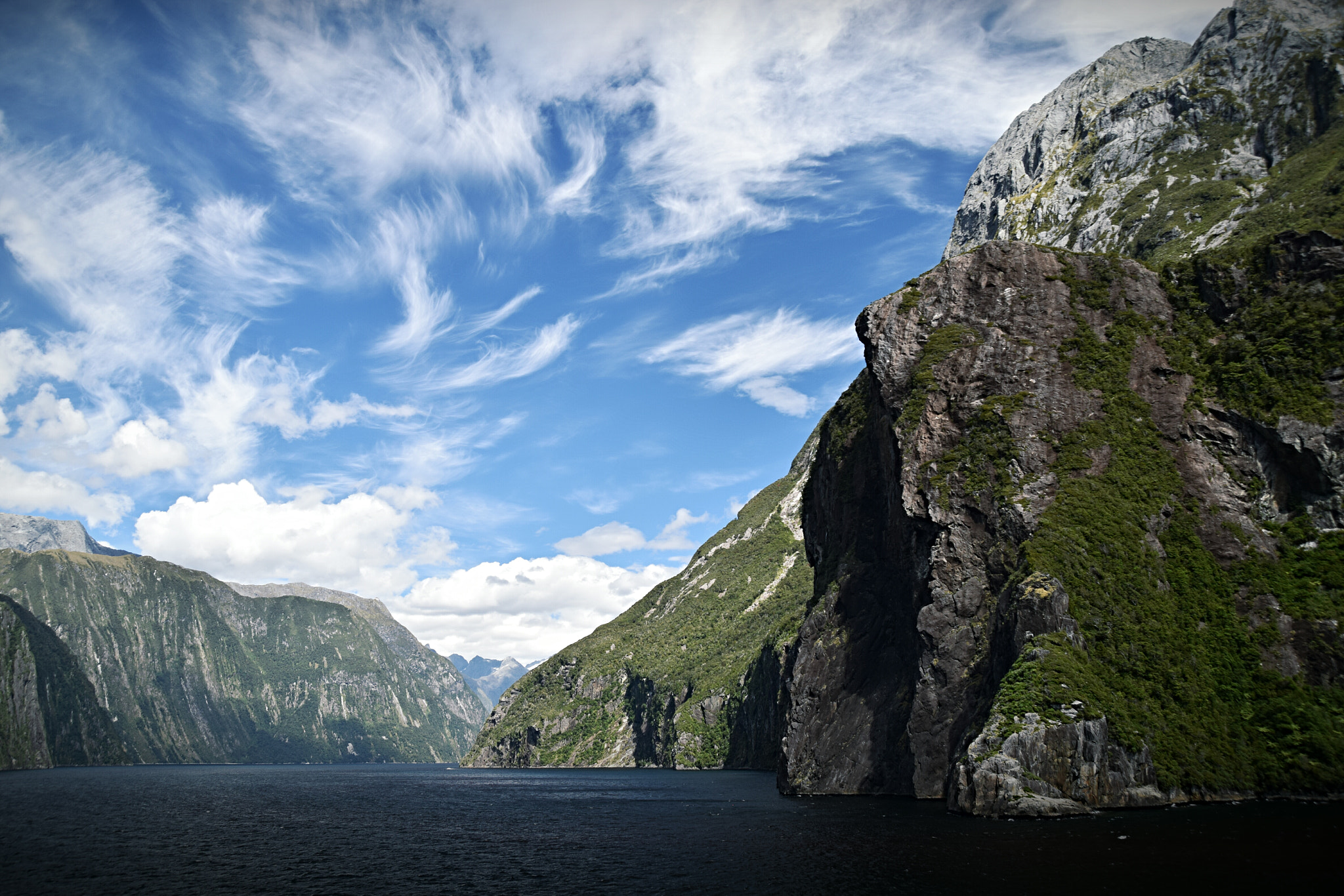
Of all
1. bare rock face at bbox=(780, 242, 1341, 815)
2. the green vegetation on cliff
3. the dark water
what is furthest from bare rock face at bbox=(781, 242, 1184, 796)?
the dark water

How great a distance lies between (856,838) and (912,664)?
135 ft

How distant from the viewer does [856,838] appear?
5981cm

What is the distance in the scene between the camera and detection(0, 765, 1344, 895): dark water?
4347 cm

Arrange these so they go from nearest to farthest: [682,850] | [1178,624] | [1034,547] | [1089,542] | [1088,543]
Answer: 1. [682,850]
2. [1178,624]
3. [1088,543]
4. [1089,542]
5. [1034,547]

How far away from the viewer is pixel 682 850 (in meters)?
61.3

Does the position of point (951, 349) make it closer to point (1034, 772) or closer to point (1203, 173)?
point (1034, 772)

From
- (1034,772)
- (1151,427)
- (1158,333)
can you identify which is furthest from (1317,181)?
(1034,772)

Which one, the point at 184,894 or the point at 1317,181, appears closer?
the point at 184,894

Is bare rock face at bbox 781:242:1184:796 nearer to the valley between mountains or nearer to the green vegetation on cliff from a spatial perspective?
the valley between mountains

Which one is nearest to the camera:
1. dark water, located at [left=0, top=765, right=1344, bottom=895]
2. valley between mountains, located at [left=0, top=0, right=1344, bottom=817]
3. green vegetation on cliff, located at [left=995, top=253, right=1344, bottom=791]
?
dark water, located at [left=0, top=765, right=1344, bottom=895]

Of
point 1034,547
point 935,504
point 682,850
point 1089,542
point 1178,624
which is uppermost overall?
point 935,504

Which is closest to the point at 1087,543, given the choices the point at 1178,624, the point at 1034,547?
the point at 1034,547

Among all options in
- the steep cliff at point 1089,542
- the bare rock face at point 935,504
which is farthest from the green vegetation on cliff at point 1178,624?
the bare rock face at point 935,504

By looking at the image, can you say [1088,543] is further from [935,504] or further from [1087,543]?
[935,504]
